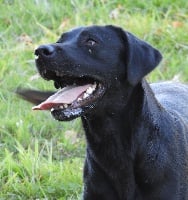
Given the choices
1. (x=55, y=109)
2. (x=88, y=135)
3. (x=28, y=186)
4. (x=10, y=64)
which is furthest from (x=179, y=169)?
(x=10, y=64)

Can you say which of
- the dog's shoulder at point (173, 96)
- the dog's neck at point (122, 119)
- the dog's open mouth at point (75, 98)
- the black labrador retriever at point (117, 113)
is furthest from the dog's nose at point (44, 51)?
the dog's shoulder at point (173, 96)

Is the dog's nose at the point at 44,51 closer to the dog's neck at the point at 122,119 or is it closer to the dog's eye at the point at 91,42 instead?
the dog's eye at the point at 91,42

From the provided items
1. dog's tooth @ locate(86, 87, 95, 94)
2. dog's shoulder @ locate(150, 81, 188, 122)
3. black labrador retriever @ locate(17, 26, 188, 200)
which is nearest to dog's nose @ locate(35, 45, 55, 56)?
black labrador retriever @ locate(17, 26, 188, 200)

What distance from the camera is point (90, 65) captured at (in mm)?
4094

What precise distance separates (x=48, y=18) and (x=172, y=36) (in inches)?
58.2

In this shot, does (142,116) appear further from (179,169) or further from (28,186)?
(28,186)

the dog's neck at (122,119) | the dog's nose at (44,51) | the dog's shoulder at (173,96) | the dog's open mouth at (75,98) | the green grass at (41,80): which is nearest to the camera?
the dog's nose at (44,51)

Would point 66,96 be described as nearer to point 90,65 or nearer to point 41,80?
point 90,65

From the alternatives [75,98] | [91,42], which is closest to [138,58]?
[91,42]

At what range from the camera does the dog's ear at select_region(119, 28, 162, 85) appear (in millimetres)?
4164

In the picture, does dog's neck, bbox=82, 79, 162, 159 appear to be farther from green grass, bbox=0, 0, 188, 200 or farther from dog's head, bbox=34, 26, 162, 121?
green grass, bbox=0, 0, 188, 200

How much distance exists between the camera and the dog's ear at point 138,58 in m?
4.16

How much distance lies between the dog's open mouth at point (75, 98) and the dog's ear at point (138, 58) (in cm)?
19

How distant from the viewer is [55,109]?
13.5 ft
